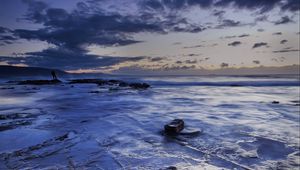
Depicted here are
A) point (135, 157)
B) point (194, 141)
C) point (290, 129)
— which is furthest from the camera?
point (290, 129)

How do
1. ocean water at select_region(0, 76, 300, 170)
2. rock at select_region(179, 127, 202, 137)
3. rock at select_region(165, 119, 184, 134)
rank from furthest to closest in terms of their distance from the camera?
rock at select_region(179, 127, 202, 137) < rock at select_region(165, 119, 184, 134) < ocean water at select_region(0, 76, 300, 170)

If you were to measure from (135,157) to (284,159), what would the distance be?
181 inches

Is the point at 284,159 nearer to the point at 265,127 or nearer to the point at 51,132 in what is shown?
the point at 265,127

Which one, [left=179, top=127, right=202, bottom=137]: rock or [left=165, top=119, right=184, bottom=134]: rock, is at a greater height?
[left=165, top=119, right=184, bottom=134]: rock

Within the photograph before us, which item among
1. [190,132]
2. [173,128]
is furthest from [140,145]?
[190,132]

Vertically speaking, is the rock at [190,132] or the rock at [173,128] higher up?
the rock at [173,128]

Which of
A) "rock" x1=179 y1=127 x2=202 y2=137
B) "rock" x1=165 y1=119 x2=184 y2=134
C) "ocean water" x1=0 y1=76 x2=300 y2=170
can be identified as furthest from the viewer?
"rock" x1=179 y1=127 x2=202 y2=137

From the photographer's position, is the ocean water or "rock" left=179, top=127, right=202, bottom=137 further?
"rock" left=179, top=127, right=202, bottom=137

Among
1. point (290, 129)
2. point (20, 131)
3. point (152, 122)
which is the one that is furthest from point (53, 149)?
point (290, 129)

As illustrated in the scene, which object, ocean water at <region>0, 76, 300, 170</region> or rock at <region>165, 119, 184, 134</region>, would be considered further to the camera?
rock at <region>165, 119, 184, 134</region>

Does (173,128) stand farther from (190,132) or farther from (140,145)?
(140,145)

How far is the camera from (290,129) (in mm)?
12797

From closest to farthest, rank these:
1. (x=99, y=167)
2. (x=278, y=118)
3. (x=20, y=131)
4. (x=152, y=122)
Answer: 1. (x=99, y=167)
2. (x=20, y=131)
3. (x=152, y=122)
4. (x=278, y=118)

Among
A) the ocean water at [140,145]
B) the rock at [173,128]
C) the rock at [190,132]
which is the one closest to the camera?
the ocean water at [140,145]
